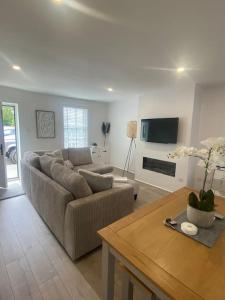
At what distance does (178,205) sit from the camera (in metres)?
1.57

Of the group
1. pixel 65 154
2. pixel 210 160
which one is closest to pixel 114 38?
pixel 210 160

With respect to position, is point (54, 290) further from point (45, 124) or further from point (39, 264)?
point (45, 124)

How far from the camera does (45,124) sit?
4.80 meters

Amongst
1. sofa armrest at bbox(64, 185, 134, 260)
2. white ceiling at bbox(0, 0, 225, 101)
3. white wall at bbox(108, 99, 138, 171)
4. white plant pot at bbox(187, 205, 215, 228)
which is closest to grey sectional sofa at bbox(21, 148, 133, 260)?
sofa armrest at bbox(64, 185, 134, 260)

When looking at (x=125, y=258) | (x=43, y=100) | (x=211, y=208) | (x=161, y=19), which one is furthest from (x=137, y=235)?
(x=43, y=100)

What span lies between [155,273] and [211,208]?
25.7 inches

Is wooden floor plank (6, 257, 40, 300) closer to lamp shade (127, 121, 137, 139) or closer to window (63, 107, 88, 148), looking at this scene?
lamp shade (127, 121, 137, 139)

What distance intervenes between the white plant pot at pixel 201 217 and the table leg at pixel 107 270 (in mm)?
667

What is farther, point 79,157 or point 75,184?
point 79,157

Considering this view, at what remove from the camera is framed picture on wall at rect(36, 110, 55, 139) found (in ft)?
15.3

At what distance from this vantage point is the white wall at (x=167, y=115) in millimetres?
3570

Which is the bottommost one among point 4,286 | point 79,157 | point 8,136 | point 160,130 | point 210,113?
point 4,286

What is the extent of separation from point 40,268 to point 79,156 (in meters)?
2.98

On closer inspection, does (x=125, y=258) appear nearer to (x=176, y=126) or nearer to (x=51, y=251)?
(x=51, y=251)
